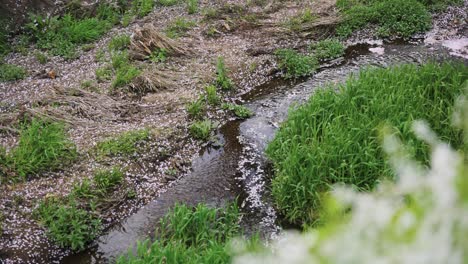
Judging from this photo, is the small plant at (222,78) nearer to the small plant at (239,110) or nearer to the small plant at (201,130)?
the small plant at (239,110)

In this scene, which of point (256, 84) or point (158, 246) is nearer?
point (158, 246)

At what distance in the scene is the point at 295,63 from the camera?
920 cm

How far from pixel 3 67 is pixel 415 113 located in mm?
6566

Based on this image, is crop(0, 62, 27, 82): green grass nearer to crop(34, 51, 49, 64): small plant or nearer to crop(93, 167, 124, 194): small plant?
crop(34, 51, 49, 64): small plant

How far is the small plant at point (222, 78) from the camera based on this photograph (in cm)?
854

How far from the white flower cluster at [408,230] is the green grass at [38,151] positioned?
18.5ft

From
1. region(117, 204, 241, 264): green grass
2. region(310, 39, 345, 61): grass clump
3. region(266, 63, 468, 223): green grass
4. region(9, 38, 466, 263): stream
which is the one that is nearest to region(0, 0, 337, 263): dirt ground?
region(9, 38, 466, 263): stream

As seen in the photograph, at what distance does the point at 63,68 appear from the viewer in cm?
866

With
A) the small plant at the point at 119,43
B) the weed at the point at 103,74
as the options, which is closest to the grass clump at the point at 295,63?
the small plant at the point at 119,43

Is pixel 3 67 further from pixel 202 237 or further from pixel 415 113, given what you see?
pixel 415 113

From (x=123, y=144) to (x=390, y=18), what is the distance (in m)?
6.72

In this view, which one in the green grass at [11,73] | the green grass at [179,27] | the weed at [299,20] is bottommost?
the weed at [299,20]

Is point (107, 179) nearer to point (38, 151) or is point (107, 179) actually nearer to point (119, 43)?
point (38, 151)

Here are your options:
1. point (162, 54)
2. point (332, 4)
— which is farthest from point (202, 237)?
point (332, 4)
